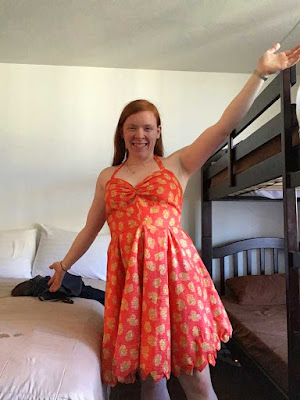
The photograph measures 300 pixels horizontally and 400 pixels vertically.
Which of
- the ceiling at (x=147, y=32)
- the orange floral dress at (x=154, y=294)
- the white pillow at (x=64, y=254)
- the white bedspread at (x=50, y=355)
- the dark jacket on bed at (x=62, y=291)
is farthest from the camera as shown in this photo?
the white pillow at (x=64, y=254)

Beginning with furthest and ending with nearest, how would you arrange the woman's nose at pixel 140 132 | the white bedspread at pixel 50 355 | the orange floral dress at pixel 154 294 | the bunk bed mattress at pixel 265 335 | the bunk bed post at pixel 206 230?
the bunk bed post at pixel 206 230, the bunk bed mattress at pixel 265 335, the woman's nose at pixel 140 132, the orange floral dress at pixel 154 294, the white bedspread at pixel 50 355

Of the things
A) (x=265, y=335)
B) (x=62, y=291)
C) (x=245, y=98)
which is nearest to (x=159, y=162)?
(x=245, y=98)

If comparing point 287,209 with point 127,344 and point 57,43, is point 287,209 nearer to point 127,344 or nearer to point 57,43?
point 127,344

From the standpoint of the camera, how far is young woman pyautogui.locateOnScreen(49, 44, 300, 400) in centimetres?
81

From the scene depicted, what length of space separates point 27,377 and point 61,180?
5.95 feet

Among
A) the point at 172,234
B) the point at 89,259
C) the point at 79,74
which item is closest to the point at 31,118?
the point at 79,74

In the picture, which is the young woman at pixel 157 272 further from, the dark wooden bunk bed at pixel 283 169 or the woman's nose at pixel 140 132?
the dark wooden bunk bed at pixel 283 169

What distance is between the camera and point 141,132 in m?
0.97

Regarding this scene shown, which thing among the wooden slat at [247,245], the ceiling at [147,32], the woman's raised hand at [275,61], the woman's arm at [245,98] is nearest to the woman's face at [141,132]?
the woman's arm at [245,98]

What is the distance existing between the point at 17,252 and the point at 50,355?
56.9 inches

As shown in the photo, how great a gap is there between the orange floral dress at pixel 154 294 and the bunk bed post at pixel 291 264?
277 millimetres

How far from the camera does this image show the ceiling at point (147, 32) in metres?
1.77

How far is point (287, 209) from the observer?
1.07 m

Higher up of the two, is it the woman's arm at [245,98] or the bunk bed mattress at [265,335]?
the woman's arm at [245,98]
